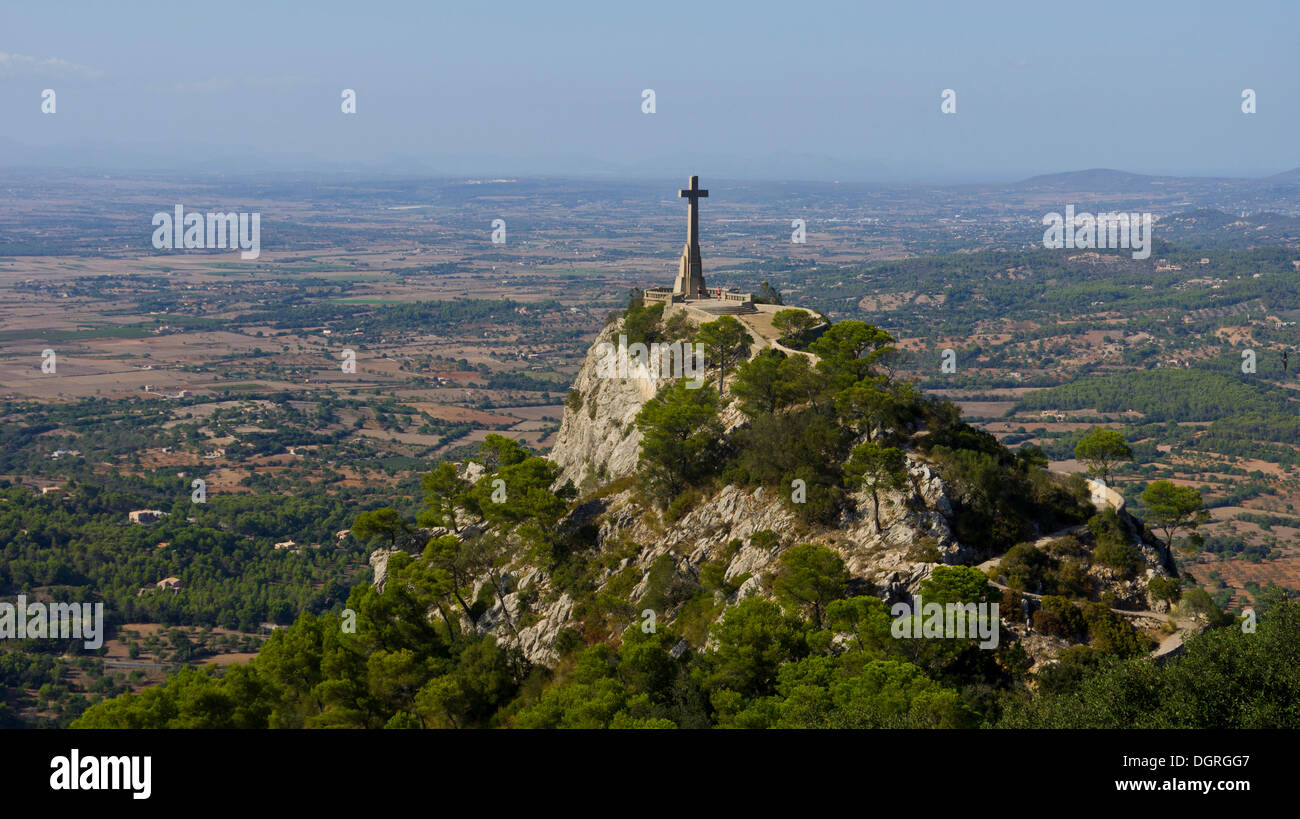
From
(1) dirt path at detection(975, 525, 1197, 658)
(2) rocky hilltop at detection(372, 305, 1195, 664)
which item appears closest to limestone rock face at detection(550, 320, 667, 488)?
(2) rocky hilltop at detection(372, 305, 1195, 664)

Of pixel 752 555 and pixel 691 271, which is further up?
pixel 691 271

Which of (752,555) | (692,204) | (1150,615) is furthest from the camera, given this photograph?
(692,204)

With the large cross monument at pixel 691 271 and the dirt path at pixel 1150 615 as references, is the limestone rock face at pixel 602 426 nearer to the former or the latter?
the large cross monument at pixel 691 271

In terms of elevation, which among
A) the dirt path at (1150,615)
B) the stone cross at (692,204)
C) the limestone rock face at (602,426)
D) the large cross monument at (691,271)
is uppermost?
the stone cross at (692,204)

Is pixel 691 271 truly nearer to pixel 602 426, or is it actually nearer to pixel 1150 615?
pixel 602 426

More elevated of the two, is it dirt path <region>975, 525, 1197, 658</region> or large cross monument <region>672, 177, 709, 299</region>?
large cross monument <region>672, 177, 709, 299</region>

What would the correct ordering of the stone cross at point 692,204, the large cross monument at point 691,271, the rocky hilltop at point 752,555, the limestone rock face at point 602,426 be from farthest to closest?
the large cross monument at point 691,271, the stone cross at point 692,204, the limestone rock face at point 602,426, the rocky hilltop at point 752,555

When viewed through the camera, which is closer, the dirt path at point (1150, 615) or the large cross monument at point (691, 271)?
the dirt path at point (1150, 615)

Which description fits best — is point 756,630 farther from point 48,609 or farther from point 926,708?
point 48,609

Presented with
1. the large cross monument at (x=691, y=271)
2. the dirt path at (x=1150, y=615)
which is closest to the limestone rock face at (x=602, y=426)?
the large cross monument at (x=691, y=271)

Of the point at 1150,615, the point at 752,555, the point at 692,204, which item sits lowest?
the point at 1150,615

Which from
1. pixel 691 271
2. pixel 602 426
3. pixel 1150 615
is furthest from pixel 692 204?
pixel 1150 615

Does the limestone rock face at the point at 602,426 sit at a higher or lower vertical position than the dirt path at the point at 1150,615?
higher

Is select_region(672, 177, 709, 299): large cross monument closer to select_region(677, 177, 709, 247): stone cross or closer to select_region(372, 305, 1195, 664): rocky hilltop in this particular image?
select_region(677, 177, 709, 247): stone cross
